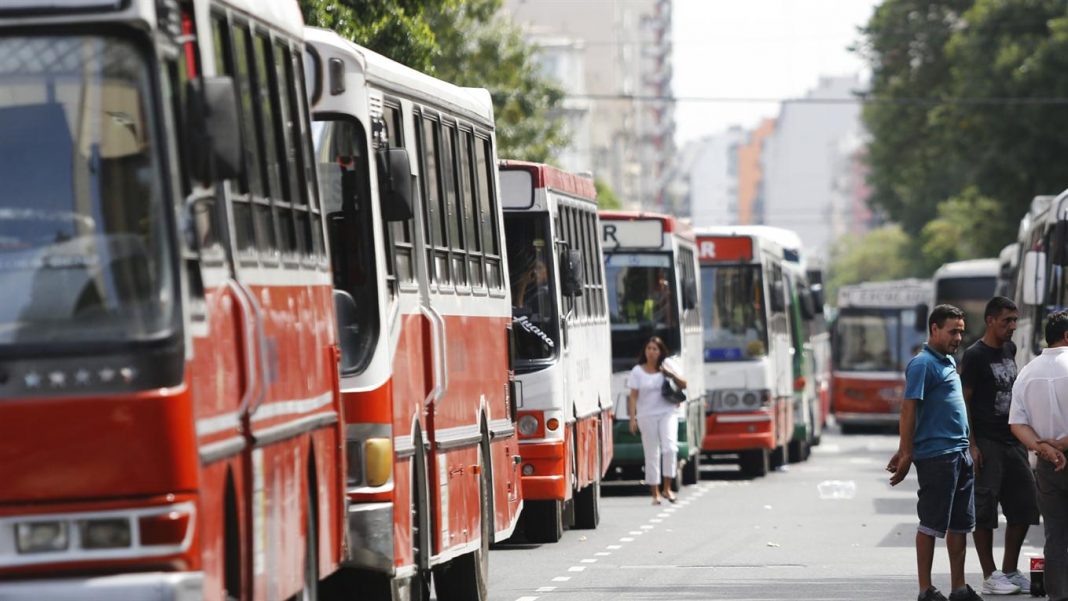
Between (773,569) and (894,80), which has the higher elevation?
(894,80)

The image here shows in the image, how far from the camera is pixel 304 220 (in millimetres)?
10781

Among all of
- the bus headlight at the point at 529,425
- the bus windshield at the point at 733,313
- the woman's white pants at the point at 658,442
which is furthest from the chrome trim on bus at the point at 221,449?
the bus windshield at the point at 733,313

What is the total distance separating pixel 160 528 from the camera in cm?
792

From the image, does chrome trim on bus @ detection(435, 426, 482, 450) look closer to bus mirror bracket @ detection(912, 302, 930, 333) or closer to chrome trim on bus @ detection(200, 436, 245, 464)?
chrome trim on bus @ detection(200, 436, 245, 464)

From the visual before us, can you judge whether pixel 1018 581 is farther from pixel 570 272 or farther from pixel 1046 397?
pixel 570 272

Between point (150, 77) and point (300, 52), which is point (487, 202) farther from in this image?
point (150, 77)

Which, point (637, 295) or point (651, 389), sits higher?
point (637, 295)

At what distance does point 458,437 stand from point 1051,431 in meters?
3.51

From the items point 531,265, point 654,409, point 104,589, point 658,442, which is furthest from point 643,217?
point 104,589

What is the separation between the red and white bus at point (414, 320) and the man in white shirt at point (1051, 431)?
10.6ft

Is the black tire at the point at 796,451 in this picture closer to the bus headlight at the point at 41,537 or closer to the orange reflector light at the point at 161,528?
the orange reflector light at the point at 161,528

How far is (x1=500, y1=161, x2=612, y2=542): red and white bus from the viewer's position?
20.7 meters

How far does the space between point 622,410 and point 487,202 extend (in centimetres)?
1294

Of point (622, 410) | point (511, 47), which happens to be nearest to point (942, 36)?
point (511, 47)
